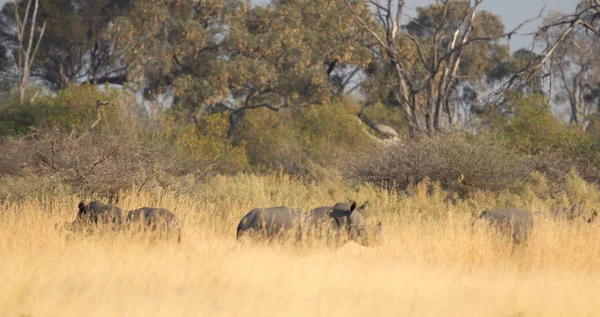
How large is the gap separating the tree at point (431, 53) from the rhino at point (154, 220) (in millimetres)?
11606

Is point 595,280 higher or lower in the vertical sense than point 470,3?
lower

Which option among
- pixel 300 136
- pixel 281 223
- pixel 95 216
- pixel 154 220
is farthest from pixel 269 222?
pixel 300 136

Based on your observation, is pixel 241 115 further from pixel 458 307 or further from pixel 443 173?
pixel 458 307

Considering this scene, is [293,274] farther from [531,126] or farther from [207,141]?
[207,141]

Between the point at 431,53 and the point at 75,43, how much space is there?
1615 cm

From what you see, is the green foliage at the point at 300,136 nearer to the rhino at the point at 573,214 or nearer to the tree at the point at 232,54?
the tree at the point at 232,54

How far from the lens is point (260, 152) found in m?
31.2

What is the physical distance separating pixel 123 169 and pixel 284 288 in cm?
753

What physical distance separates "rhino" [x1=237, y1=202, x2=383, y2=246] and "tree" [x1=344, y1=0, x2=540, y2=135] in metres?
11.1

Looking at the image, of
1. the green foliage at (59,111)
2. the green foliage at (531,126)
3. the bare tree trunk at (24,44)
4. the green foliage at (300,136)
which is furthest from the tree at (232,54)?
the green foliage at (531,126)

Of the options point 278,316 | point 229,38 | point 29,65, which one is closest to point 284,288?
point 278,316

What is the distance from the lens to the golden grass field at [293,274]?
6.30 m

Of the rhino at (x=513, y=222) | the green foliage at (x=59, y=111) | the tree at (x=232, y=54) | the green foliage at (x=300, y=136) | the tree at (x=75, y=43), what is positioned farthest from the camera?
the tree at (x=75, y=43)

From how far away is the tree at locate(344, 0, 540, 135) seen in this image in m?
25.1
